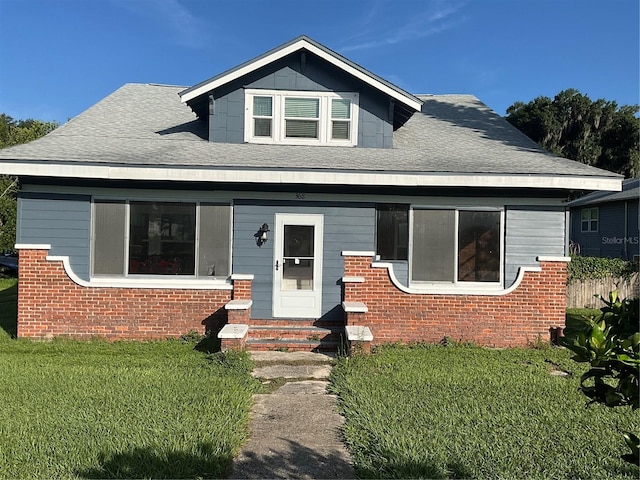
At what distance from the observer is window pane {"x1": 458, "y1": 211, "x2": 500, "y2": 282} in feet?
27.7

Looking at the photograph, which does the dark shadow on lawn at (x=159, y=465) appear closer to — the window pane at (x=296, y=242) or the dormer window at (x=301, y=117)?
the window pane at (x=296, y=242)

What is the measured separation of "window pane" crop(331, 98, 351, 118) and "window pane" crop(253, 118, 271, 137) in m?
1.35

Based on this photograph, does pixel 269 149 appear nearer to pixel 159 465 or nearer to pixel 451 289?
pixel 451 289

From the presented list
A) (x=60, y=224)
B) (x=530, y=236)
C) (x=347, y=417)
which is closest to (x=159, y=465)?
(x=347, y=417)

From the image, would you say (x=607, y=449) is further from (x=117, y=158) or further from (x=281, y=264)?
(x=117, y=158)

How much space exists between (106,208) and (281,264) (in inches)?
131

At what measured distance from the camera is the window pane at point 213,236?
8.36 m

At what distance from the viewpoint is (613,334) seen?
82.1 inches

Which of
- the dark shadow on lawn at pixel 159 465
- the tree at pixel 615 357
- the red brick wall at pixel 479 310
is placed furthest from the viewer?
the red brick wall at pixel 479 310

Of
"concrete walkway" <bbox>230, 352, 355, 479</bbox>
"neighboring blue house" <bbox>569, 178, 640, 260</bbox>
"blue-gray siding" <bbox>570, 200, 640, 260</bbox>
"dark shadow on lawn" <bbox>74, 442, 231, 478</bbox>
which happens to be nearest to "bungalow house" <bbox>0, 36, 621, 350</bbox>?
"concrete walkway" <bbox>230, 352, 355, 479</bbox>

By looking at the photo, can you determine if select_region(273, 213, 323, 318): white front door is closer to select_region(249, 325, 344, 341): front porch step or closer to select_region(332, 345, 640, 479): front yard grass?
select_region(249, 325, 344, 341): front porch step

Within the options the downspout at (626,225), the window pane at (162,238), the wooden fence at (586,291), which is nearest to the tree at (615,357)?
the window pane at (162,238)

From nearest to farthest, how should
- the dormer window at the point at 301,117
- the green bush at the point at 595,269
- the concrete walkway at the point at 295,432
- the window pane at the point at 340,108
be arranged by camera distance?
the concrete walkway at the point at 295,432
the dormer window at the point at 301,117
the window pane at the point at 340,108
the green bush at the point at 595,269

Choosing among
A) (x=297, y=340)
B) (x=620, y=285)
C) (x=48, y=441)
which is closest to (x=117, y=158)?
(x=297, y=340)
